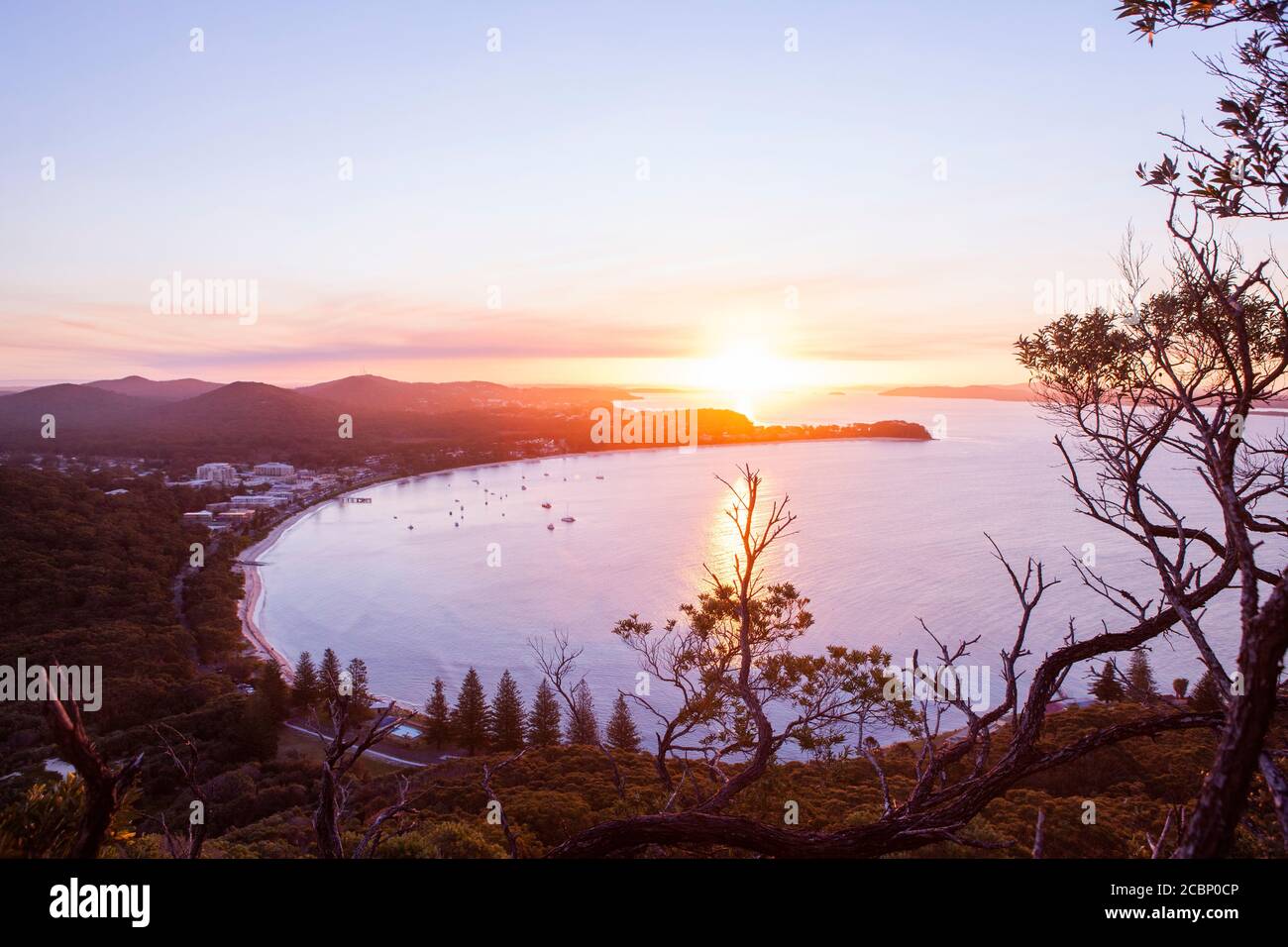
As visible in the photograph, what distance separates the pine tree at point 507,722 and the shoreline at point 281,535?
166 inches

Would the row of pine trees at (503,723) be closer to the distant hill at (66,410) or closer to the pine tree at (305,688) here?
the pine tree at (305,688)

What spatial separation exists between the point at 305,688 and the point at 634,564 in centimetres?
1652

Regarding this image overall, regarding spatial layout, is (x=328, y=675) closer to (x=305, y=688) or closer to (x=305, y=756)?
(x=305, y=688)

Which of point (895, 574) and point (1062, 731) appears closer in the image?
point (1062, 731)

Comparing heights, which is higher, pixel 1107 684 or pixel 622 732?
pixel 1107 684

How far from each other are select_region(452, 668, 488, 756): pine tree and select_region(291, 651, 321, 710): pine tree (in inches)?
165

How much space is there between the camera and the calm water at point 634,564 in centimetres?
2264

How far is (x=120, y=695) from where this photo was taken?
16.3 meters

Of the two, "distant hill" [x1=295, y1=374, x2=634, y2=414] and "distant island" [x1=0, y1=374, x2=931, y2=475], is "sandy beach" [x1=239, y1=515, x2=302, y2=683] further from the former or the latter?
"distant hill" [x1=295, y1=374, x2=634, y2=414]

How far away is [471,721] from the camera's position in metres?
16.3

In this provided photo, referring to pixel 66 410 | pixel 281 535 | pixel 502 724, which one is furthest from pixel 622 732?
pixel 66 410
